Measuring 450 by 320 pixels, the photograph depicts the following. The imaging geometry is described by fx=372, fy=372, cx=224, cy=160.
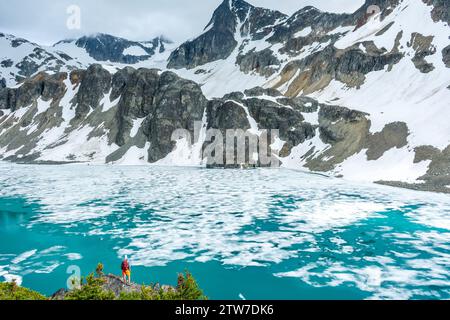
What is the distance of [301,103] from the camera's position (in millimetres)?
99062

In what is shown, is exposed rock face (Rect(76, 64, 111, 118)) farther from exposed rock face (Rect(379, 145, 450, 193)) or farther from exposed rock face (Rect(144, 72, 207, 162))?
exposed rock face (Rect(379, 145, 450, 193))

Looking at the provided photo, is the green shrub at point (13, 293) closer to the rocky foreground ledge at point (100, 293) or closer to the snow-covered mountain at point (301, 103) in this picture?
the rocky foreground ledge at point (100, 293)

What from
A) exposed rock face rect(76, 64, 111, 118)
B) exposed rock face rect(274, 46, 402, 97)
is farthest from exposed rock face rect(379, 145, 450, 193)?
exposed rock face rect(76, 64, 111, 118)

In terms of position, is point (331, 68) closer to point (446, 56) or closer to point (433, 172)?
point (446, 56)

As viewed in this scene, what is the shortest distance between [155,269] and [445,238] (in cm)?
2132

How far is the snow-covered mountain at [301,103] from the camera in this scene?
234ft

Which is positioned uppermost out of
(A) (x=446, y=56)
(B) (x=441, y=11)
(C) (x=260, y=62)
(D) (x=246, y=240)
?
(B) (x=441, y=11)

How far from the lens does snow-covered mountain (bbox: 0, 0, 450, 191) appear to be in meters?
71.2

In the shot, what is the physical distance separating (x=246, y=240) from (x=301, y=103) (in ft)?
253

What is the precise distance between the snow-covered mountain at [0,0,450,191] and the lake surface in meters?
23.4

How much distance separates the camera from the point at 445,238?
90.8 feet

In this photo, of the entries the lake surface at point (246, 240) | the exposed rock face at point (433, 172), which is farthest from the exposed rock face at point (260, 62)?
the lake surface at point (246, 240)

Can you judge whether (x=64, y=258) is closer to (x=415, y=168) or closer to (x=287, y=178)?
(x=287, y=178)

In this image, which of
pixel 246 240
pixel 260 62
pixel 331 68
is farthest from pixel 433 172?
pixel 260 62
